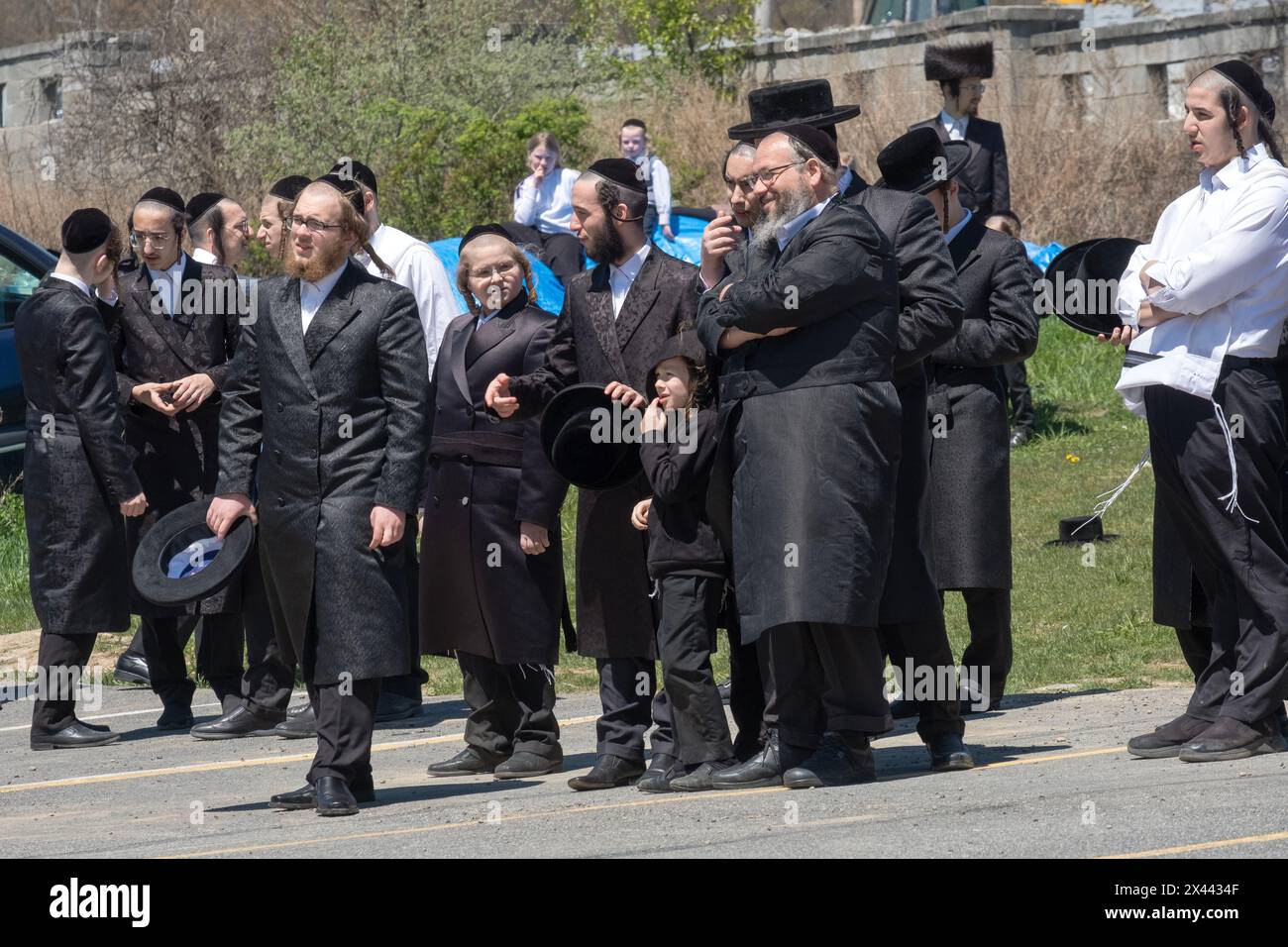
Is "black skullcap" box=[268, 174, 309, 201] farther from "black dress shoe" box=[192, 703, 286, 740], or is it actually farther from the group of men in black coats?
"black dress shoe" box=[192, 703, 286, 740]

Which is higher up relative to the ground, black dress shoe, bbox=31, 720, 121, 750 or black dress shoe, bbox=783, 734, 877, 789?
black dress shoe, bbox=783, 734, 877, 789

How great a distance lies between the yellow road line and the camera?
8.55 metres

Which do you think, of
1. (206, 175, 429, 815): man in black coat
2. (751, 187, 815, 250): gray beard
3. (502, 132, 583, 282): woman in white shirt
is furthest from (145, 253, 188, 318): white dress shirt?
(502, 132, 583, 282): woman in white shirt

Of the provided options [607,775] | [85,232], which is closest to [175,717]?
[85,232]

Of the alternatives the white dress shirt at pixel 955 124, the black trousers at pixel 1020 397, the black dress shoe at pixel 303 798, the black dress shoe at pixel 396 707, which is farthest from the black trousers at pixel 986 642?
the black trousers at pixel 1020 397

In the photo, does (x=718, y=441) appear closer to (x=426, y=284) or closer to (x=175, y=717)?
(x=426, y=284)

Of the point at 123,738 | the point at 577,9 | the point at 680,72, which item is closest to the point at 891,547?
the point at 123,738

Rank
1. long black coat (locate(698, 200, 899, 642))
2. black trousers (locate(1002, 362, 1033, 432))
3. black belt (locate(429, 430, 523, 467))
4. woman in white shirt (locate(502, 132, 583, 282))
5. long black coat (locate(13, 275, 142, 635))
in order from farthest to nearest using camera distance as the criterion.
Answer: woman in white shirt (locate(502, 132, 583, 282)), black trousers (locate(1002, 362, 1033, 432)), long black coat (locate(13, 275, 142, 635)), black belt (locate(429, 430, 523, 467)), long black coat (locate(698, 200, 899, 642))

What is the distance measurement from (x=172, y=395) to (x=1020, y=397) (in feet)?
27.3

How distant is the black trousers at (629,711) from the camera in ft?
25.1

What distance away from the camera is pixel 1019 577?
12625 millimetres

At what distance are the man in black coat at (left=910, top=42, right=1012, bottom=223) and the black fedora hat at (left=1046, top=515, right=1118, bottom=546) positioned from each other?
228 centimetres

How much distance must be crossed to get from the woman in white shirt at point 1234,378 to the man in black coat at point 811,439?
1031mm

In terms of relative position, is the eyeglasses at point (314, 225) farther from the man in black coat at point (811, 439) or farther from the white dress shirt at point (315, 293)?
the man in black coat at point (811, 439)
